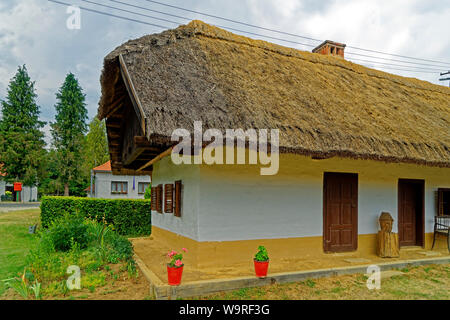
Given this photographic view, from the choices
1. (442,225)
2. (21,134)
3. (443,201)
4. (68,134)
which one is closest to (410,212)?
(442,225)

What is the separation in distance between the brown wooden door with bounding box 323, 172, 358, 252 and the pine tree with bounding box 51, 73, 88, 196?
28100 millimetres

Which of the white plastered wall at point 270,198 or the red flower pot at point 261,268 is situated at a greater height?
the white plastered wall at point 270,198

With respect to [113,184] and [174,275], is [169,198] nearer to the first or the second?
[174,275]

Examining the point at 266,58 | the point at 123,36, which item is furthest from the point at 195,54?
the point at 266,58

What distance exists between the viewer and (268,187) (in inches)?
241

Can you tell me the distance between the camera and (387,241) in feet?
22.2

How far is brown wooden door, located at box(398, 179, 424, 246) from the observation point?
777 cm

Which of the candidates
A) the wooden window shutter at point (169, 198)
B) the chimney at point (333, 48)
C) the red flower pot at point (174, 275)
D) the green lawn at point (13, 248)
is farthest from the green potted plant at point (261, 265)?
the chimney at point (333, 48)

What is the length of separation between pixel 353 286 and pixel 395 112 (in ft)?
15.4

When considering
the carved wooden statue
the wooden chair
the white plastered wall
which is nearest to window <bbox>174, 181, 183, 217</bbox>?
the white plastered wall

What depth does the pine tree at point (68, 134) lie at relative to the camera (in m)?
29.6

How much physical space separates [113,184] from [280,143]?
23414 mm

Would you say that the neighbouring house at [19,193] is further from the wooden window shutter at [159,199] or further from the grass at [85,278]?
the grass at [85,278]

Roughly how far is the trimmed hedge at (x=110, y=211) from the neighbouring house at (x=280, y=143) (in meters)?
3.58
